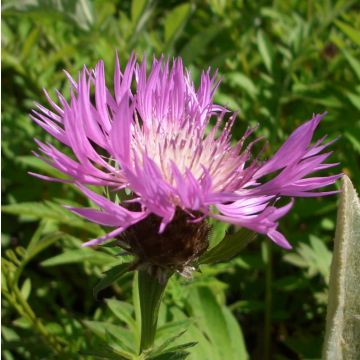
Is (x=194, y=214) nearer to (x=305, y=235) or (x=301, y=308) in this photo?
(x=305, y=235)

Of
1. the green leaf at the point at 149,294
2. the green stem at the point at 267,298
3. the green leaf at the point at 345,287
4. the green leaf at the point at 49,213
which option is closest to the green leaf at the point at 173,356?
the green leaf at the point at 149,294

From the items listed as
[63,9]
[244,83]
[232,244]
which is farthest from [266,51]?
[232,244]

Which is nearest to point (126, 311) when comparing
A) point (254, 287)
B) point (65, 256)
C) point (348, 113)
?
point (65, 256)

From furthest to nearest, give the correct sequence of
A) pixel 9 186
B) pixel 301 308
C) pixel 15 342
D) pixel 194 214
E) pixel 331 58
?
pixel 331 58 < pixel 9 186 < pixel 301 308 < pixel 15 342 < pixel 194 214

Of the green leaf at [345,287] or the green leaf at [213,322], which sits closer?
the green leaf at [345,287]

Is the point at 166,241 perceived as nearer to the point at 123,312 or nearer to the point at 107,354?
the point at 107,354

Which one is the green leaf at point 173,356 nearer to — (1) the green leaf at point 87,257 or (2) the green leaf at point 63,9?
(1) the green leaf at point 87,257

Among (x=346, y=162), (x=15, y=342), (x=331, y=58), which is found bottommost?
(x=15, y=342)
